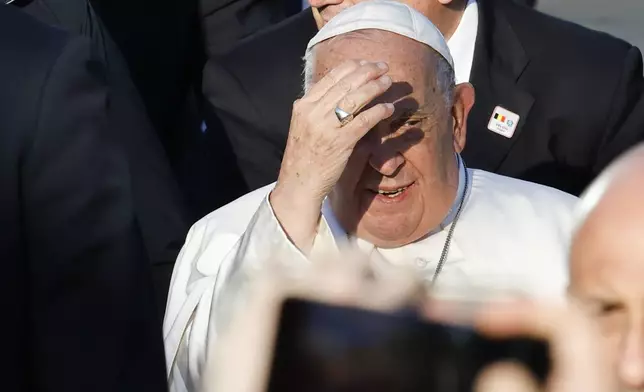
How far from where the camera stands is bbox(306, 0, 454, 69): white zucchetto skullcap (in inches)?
73.7

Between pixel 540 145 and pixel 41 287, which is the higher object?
pixel 41 287

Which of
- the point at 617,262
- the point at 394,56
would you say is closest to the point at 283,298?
the point at 617,262

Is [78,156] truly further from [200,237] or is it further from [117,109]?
[117,109]

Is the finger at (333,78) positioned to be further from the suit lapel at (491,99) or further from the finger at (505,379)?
the suit lapel at (491,99)

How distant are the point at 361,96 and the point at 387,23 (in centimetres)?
29

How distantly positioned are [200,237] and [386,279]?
82cm

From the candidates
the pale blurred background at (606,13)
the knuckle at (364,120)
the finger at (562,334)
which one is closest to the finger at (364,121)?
the knuckle at (364,120)

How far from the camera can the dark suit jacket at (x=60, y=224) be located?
1351 millimetres

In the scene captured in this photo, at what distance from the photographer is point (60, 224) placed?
1386mm

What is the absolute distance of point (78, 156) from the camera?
138cm

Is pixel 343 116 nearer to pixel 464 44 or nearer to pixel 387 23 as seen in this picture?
pixel 387 23

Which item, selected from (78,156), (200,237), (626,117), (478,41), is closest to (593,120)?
(626,117)

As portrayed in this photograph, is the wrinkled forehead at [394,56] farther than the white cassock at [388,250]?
Yes

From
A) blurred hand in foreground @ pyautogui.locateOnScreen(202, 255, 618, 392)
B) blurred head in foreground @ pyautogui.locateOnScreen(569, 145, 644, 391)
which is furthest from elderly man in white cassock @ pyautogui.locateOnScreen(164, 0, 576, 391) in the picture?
blurred head in foreground @ pyautogui.locateOnScreen(569, 145, 644, 391)
